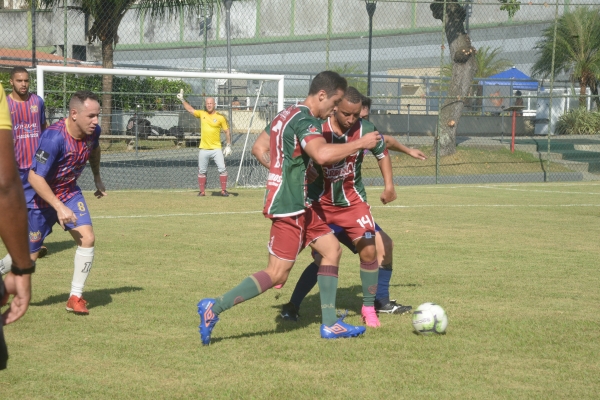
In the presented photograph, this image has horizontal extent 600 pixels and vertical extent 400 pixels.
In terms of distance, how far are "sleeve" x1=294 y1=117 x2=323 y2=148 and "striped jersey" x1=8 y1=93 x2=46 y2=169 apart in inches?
209

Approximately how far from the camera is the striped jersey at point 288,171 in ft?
17.7

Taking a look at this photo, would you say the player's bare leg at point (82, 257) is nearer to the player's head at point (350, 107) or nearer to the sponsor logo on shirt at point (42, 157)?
the sponsor logo on shirt at point (42, 157)

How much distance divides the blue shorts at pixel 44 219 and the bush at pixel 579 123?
25.9m

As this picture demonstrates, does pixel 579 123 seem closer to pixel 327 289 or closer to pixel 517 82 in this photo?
pixel 517 82

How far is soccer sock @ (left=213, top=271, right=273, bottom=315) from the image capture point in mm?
5305

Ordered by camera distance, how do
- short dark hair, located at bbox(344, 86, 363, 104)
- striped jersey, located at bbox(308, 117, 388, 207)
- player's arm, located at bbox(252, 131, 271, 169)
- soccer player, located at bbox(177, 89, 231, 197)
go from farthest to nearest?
soccer player, located at bbox(177, 89, 231, 197)
striped jersey, located at bbox(308, 117, 388, 207)
player's arm, located at bbox(252, 131, 271, 169)
short dark hair, located at bbox(344, 86, 363, 104)

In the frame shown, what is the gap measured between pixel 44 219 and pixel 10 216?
4.21 metres

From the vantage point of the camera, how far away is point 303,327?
235 inches

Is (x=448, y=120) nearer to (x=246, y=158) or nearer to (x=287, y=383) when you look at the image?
(x=246, y=158)

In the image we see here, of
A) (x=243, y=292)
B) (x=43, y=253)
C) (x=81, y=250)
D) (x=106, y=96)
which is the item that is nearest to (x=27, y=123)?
(x=43, y=253)

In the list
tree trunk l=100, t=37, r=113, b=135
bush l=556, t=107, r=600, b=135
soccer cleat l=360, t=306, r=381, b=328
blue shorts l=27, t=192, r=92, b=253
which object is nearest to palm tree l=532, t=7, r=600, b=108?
bush l=556, t=107, r=600, b=135

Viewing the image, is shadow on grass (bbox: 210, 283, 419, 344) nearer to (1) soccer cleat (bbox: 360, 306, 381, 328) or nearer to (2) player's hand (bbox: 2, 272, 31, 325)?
(1) soccer cleat (bbox: 360, 306, 381, 328)

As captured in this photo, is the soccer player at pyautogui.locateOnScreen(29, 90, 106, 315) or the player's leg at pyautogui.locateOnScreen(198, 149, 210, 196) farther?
the player's leg at pyautogui.locateOnScreen(198, 149, 210, 196)

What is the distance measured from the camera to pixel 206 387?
4.45 metres
